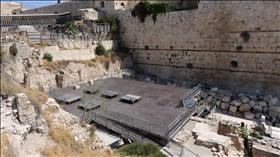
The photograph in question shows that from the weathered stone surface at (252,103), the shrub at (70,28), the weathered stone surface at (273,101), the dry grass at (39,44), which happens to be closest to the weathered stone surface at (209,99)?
the weathered stone surface at (252,103)

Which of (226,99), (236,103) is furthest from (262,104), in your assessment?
(226,99)

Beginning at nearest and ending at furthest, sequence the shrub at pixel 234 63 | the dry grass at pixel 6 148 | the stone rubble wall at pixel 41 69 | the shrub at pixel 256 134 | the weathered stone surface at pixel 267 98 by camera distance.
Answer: the dry grass at pixel 6 148 → the shrub at pixel 256 134 → the stone rubble wall at pixel 41 69 → the weathered stone surface at pixel 267 98 → the shrub at pixel 234 63

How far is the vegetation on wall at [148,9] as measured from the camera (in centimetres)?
1900

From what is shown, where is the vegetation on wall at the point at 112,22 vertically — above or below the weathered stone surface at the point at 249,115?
above

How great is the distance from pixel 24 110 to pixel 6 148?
52.9 inches

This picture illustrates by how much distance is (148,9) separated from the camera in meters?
19.4

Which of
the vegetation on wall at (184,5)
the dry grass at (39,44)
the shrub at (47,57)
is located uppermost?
the vegetation on wall at (184,5)

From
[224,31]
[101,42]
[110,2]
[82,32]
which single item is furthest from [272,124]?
[110,2]

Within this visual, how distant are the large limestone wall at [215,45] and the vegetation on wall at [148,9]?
0.38m

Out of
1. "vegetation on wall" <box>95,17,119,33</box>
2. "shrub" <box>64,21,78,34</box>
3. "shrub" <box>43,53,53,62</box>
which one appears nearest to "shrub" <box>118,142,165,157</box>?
"shrub" <box>43,53,53,62</box>

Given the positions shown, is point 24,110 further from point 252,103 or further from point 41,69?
point 252,103

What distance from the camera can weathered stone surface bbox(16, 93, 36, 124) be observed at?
7.32 meters

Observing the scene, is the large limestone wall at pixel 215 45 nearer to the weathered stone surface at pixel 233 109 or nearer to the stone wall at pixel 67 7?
the weathered stone surface at pixel 233 109

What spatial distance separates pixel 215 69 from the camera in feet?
56.2
